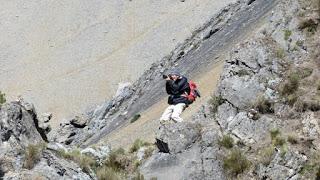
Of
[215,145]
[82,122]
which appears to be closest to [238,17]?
[82,122]

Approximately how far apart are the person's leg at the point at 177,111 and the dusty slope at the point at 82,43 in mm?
23316

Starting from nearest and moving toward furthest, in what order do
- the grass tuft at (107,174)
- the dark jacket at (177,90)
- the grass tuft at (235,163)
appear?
the grass tuft at (235,163) < the grass tuft at (107,174) < the dark jacket at (177,90)

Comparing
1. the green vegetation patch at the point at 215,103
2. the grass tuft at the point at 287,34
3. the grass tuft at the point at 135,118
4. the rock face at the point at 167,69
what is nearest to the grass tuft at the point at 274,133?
the green vegetation patch at the point at 215,103

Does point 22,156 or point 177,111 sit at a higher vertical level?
point 22,156

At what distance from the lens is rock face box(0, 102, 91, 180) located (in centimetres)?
1344

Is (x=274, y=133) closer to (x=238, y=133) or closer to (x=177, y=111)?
(x=238, y=133)

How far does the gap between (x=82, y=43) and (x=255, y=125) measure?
39762mm

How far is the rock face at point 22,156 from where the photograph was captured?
13.4 metres

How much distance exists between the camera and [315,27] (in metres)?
18.0

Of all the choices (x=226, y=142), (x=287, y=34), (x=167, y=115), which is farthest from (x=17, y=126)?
(x=287, y=34)

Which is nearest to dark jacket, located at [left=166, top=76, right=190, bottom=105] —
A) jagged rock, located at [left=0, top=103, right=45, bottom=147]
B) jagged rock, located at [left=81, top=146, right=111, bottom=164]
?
jagged rock, located at [left=81, top=146, right=111, bottom=164]

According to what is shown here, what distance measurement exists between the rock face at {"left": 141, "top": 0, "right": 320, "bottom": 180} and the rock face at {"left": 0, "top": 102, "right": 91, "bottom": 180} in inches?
93.4

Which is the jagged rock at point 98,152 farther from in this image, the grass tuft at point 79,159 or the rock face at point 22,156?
the rock face at point 22,156

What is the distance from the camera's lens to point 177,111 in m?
17.8
